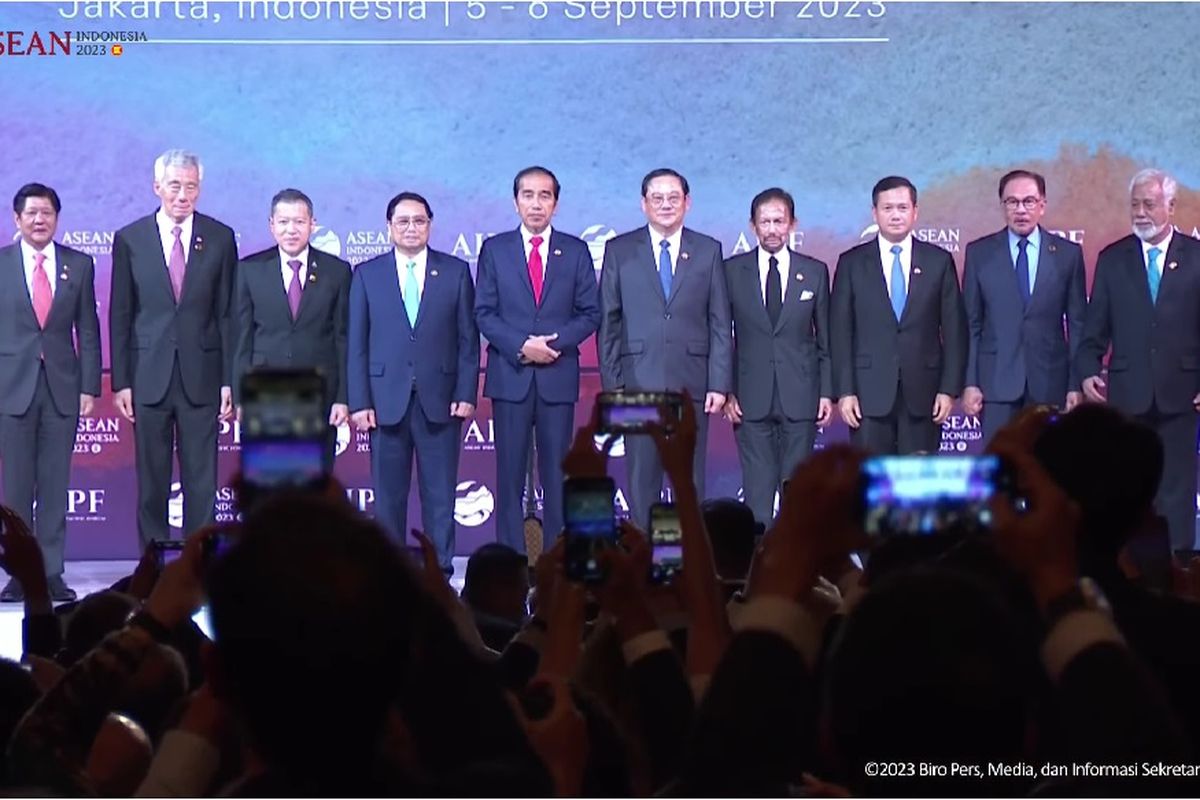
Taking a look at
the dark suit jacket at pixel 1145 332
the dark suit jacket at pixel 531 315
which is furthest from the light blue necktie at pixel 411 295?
the dark suit jacket at pixel 1145 332

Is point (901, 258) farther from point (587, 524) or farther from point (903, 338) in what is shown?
point (587, 524)

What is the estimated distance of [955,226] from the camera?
8.73m

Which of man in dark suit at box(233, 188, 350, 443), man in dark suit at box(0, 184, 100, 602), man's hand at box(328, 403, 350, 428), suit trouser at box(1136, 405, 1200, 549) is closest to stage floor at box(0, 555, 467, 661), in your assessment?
man in dark suit at box(0, 184, 100, 602)

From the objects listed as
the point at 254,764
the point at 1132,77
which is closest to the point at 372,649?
the point at 254,764

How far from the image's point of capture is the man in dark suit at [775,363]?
7418 millimetres

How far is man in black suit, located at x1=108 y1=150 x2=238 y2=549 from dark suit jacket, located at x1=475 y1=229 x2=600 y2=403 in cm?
103

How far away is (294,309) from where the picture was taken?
7316 millimetres

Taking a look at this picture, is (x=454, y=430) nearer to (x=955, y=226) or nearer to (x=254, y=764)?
(x=955, y=226)

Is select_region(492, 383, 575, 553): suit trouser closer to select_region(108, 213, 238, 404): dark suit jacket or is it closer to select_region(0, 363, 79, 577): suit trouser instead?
select_region(108, 213, 238, 404): dark suit jacket

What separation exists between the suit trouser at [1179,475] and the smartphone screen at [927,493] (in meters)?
6.02

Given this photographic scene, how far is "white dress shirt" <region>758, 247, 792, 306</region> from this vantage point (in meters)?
7.47

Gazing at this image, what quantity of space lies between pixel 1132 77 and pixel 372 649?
312 inches

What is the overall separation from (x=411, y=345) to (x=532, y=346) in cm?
48

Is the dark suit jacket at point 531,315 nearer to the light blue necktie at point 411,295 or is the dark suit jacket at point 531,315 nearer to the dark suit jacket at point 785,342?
the light blue necktie at point 411,295
